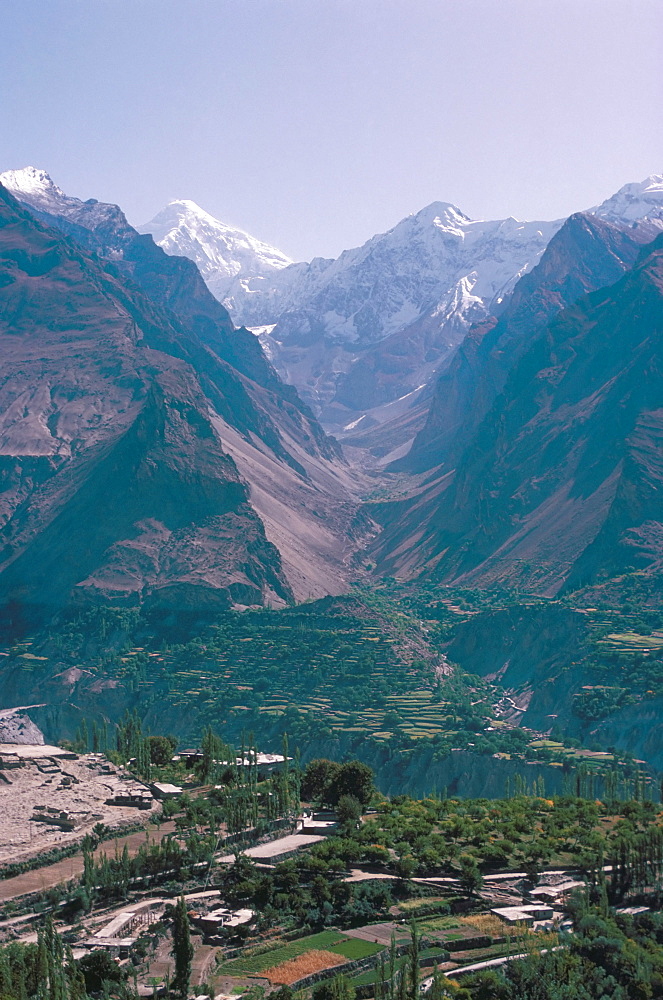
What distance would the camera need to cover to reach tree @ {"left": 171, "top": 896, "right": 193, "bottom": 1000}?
58.0m

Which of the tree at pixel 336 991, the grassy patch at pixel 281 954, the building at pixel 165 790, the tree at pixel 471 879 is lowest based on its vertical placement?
the grassy patch at pixel 281 954

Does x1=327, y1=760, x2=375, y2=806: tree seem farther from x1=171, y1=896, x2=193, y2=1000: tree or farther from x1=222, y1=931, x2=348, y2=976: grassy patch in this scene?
x1=171, y1=896, x2=193, y2=1000: tree

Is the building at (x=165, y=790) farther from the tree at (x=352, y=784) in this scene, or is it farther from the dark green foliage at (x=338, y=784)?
the tree at (x=352, y=784)

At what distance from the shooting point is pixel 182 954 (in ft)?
194

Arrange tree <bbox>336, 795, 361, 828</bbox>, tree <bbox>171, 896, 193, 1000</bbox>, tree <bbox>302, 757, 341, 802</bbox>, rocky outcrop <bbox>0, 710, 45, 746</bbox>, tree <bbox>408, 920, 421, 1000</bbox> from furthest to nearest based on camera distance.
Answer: rocky outcrop <bbox>0, 710, 45, 746</bbox> → tree <bbox>302, 757, 341, 802</bbox> → tree <bbox>336, 795, 361, 828</bbox> → tree <bbox>171, 896, 193, 1000</bbox> → tree <bbox>408, 920, 421, 1000</bbox>

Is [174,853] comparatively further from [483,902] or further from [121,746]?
[121,746]

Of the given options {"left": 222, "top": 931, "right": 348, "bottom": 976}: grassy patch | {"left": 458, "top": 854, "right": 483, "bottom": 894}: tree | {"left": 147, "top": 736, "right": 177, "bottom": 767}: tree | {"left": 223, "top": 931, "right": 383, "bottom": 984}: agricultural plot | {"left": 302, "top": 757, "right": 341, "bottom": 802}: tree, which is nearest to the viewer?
{"left": 223, "top": 931, "right": 383, "bottom": 984}: agricultural plot

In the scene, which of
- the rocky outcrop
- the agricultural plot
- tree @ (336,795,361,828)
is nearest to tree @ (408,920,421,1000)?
the agricultural plot

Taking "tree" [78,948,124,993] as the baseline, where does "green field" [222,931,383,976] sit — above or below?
below

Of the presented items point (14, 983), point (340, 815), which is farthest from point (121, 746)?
point (14, 983)

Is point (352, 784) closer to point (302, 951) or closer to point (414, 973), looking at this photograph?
point (302, 951)

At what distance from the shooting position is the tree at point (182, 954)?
190 feet

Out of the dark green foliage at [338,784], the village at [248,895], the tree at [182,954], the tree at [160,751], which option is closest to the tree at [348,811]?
the village at [248,895]

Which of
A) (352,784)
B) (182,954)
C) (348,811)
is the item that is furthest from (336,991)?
(352,784)
